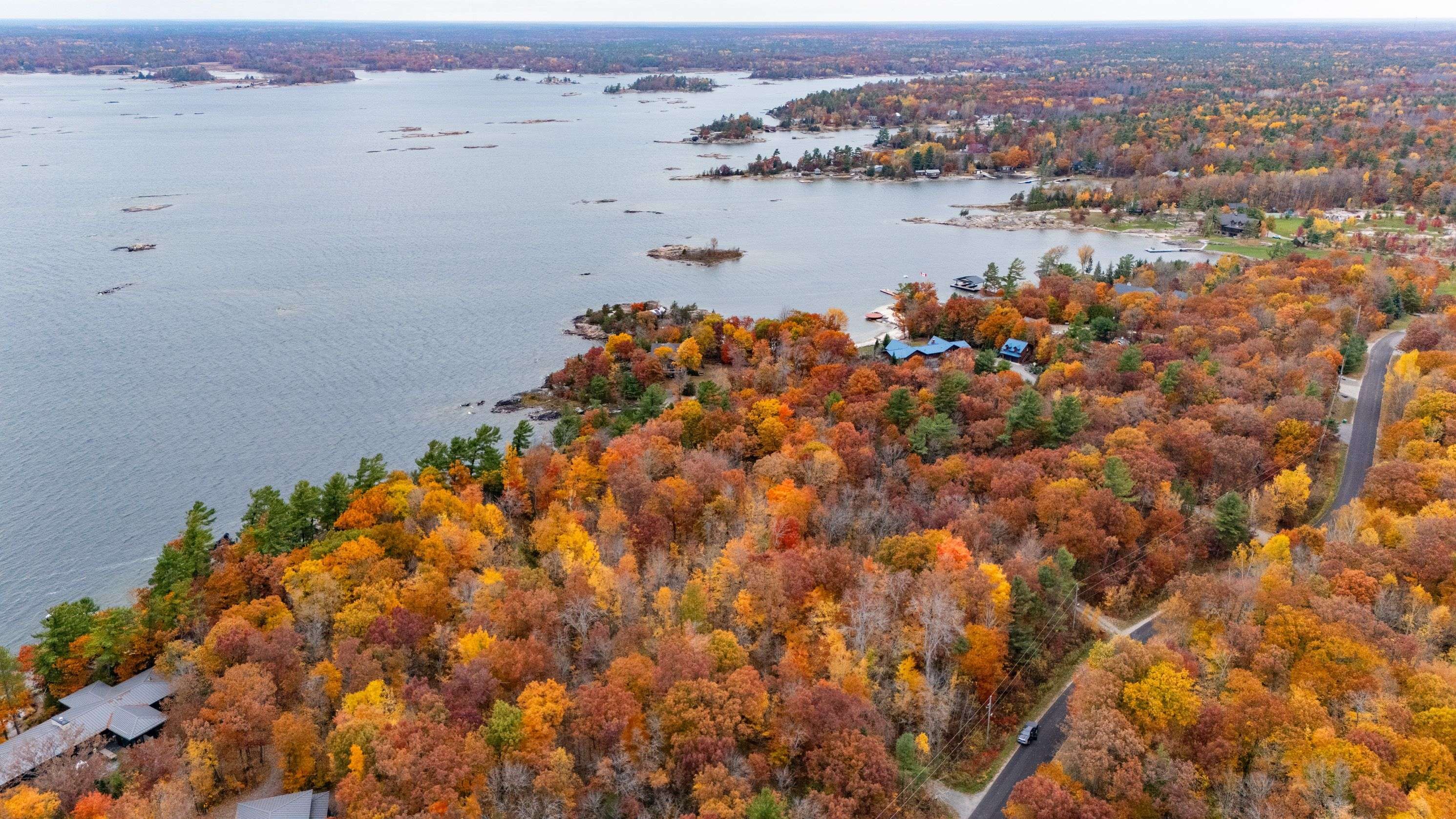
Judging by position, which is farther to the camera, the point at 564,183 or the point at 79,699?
the point at 564,183

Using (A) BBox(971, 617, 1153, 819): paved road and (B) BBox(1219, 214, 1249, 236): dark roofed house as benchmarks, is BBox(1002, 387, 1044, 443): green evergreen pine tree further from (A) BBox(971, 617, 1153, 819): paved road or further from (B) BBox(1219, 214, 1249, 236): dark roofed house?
(B) BBox(1219, 214, 1249, 236): dark roofed house

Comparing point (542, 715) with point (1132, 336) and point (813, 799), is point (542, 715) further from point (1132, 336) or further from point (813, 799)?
point (1132, 336)

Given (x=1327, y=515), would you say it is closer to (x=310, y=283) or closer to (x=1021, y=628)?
(x=1021, y=628)

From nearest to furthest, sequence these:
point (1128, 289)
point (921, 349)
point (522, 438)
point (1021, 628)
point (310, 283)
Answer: point (1021, 628), point (522, 438), point (921, 349), point (1128, 289), point (310, 283)

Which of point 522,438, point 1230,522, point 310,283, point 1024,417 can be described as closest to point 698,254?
point 310,283

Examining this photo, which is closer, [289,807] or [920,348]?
Result: [289,807]

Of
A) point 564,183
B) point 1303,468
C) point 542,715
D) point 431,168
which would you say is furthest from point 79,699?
point 431,168
